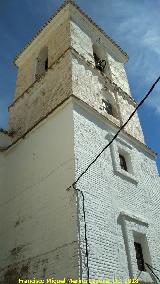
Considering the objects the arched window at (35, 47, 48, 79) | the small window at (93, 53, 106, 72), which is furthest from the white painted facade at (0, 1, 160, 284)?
the arched window at (35, 47, 48, 79)

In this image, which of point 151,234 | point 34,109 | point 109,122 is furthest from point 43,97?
point 151,234

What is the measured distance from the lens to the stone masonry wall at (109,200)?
8664 millimetres

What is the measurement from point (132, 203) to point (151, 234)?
1235mm

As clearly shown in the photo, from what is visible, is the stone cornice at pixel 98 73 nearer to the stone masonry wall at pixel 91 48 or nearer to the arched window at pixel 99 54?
the stone masonry wall at pixel 91 48

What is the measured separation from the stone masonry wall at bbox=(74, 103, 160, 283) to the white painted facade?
0.12 ft

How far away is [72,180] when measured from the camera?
947 centimetres

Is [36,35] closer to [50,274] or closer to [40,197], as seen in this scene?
[40,197]

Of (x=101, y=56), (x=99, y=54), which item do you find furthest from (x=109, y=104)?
(x=99, y=54)

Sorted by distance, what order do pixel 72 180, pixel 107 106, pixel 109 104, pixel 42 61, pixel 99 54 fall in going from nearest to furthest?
pixel 72 180 < pixel 107 106 < pixel 109 104 < pixel 42 61 < pixel 99 54

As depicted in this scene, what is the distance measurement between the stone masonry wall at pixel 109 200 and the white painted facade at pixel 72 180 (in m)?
0.04

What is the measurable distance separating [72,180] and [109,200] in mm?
1551

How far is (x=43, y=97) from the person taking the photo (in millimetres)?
14180

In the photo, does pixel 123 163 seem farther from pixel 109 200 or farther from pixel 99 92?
pixel 99 92

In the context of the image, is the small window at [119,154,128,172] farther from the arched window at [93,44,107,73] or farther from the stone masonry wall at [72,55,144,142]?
the arched window at [93,44,107,73]
